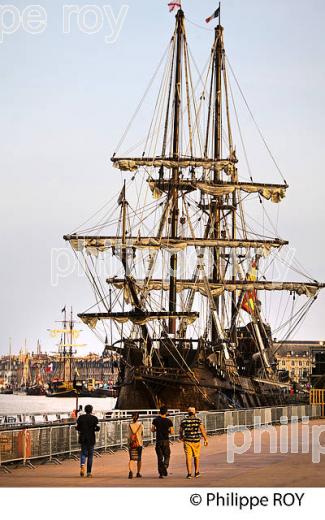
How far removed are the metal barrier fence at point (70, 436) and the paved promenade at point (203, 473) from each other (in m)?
0.48

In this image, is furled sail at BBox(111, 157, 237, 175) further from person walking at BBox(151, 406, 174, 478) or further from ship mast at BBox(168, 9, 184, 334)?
person walking at BBox(151, 406, 174, 478)

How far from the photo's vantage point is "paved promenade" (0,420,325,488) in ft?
73.6

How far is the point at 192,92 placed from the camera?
73.1 meters

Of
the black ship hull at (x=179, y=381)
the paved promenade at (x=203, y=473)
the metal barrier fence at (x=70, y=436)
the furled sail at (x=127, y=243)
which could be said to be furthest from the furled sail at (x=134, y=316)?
the paved promenade at (x=203, y=473)

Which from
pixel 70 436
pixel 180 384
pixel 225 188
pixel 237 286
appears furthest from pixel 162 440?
pixel 237 286

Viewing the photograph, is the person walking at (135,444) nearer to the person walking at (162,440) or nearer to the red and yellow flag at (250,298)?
the person walking at (162,440)

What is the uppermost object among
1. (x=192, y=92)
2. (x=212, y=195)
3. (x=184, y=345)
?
(x=192, y=92)

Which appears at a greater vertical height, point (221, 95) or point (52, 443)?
point (221, 95)

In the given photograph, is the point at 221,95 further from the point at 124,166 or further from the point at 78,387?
the point at 78,387

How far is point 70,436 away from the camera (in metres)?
29.9

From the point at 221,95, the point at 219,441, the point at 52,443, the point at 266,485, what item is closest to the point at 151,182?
the point at 221,95
